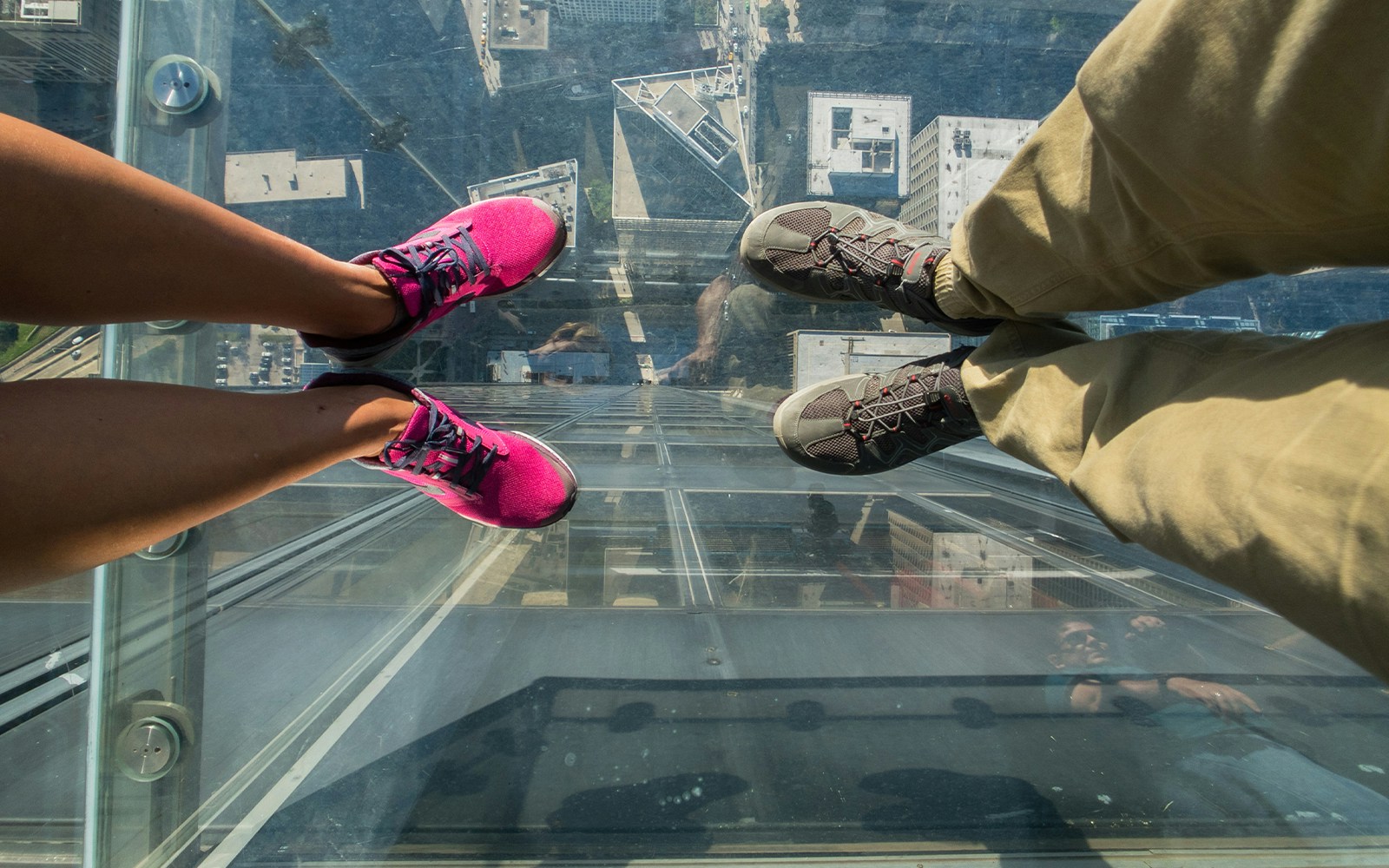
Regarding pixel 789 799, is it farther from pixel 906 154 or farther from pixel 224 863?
pixel 906 154

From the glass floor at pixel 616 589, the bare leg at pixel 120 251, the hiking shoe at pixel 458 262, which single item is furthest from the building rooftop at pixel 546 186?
the bare leg at pixel 120 251

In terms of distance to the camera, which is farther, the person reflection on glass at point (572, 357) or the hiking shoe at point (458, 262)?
the person reflection on glass at point (572, 357)

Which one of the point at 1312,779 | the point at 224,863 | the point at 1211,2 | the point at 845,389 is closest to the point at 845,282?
the point at 845,389

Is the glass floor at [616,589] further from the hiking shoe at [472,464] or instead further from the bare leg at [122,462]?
the bare leg at [122,462]

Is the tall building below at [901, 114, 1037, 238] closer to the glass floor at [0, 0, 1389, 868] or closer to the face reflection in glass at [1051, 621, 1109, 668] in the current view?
the glass floor at [0, 0, 1389, 868]

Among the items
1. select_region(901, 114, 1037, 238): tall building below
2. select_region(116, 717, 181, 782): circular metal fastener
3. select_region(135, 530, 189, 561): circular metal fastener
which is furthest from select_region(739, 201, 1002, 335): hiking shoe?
select_region(116, 717, 181, 782): circular metal fastener

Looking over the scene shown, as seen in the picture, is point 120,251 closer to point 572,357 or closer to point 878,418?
point 878,418

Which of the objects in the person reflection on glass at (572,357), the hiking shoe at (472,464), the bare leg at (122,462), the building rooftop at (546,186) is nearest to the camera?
the bare leg at (122,462)
